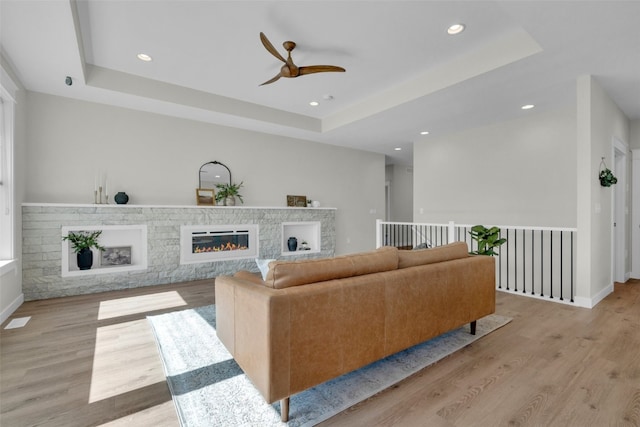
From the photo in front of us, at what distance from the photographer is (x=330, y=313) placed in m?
1.69

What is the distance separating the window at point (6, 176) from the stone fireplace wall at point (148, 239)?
0.49 m

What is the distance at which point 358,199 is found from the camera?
24.7ft

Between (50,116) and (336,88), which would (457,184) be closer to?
(336,88)

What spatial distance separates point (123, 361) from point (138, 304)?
1.59 metres

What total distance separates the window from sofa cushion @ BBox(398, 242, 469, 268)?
13.7 ft

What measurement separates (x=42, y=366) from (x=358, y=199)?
629cm

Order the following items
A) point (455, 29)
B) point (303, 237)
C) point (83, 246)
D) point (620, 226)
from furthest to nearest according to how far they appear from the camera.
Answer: point (303, 237) → point (620, 226) → point (83, 246) → point (455, 29)

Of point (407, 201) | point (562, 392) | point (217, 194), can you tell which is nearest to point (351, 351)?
point (562, 392)

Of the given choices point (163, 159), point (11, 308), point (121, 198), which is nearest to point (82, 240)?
point (121, 198)

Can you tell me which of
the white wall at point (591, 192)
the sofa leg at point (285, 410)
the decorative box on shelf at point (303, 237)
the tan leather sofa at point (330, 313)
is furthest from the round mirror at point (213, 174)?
the white wall at point (591, 192)

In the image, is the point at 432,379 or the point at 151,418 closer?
the point at 151,418

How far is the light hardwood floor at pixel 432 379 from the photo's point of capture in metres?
1.65

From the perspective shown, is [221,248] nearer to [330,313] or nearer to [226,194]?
[226,194]

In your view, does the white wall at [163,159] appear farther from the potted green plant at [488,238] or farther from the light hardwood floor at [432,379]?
the potted green plant at [488,238]
